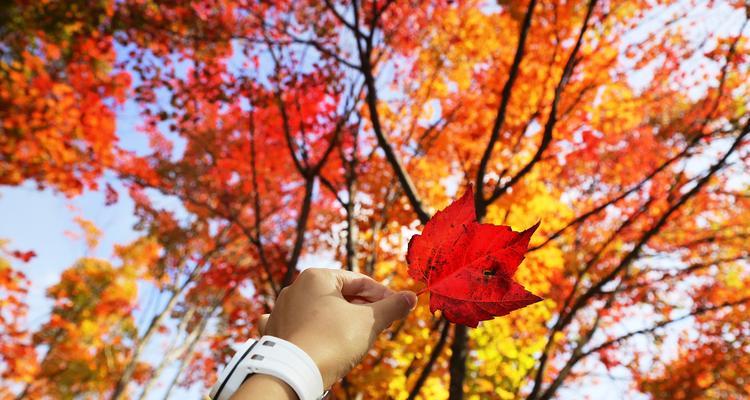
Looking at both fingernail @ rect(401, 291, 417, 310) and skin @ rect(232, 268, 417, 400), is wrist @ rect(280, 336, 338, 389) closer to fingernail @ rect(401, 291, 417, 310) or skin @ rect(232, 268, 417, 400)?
skin @ rect(232, 268, 417, 400)

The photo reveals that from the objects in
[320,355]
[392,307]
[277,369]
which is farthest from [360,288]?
[277,369]

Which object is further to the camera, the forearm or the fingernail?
the fingernail

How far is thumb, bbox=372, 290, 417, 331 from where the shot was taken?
48.3 inches

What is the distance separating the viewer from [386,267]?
24.5 ft

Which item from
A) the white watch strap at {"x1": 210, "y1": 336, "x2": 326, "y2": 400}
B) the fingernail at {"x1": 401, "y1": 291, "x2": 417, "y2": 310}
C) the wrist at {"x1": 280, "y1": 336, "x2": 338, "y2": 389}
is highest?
the fingernail at {"x1": 401, "y1": 291, "x2": 417, "y2": 310}

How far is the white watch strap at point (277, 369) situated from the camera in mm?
1003

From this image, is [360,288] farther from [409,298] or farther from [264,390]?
[264,390]

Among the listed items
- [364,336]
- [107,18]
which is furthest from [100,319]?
[364,336]

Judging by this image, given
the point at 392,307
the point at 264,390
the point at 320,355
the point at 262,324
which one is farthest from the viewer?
the point at 262,324

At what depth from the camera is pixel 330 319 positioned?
1158 millimetres

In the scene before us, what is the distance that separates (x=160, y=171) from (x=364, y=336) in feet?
48.7

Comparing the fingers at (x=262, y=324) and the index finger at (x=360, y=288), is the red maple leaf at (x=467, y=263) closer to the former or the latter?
the index finger at (x=360, y=288)

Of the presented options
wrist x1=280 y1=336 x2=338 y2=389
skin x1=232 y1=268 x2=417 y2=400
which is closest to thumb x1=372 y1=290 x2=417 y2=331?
skin x1=232 y1=268 x2=417 y2=400

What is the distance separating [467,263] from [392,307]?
257 millimetres
